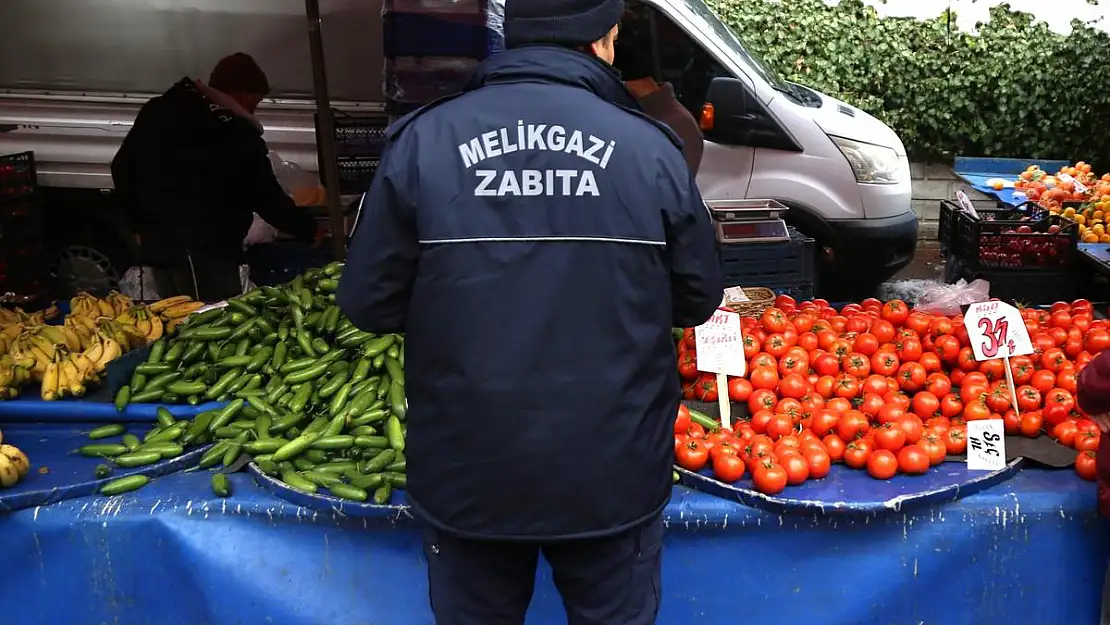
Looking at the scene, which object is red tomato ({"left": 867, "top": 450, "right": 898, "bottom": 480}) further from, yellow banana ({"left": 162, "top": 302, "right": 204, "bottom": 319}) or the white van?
the white van

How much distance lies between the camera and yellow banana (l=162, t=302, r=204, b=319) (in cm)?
453

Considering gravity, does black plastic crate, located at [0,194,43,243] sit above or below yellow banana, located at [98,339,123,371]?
above

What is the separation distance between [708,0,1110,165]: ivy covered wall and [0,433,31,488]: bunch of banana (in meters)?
9.60

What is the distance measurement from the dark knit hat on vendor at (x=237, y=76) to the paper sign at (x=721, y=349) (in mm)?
3714

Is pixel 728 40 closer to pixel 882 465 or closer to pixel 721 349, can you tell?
pixel 721 349

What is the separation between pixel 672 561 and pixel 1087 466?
1434mm

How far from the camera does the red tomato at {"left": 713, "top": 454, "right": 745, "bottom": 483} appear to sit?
3.06m

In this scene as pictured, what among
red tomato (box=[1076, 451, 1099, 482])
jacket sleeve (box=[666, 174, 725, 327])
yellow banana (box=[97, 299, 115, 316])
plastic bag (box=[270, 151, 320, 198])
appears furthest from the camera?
plastic bag (box=[270, 151, 320, 198])

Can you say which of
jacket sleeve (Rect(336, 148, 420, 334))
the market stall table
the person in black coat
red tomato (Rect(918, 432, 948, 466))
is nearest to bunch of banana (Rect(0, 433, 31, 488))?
the market stall table

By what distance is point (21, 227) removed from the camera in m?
6.98

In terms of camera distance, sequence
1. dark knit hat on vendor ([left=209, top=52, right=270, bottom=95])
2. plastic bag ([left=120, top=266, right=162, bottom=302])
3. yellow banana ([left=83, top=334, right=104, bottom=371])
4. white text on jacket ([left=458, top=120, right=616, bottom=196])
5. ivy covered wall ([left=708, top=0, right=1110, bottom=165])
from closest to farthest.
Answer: white text on jacket ([left=458, top=120, right=616, bottom=196]) < yellow banana ([left=83, top=334, right=104, bottom=371]) < dark knit hat on vendor ([left=209, top=52, right=270, bottom=95]) < plastic bag ([left=120, top=266, right=162, bottom=302]) < ivy covered wall ([left=708, top=0, right=1110, bottom=165])

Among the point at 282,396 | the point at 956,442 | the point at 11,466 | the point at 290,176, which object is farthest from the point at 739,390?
the point at 290,176

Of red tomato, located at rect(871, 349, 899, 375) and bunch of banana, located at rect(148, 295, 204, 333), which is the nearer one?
red tomato, located at rect(871, 349, 899, 375)

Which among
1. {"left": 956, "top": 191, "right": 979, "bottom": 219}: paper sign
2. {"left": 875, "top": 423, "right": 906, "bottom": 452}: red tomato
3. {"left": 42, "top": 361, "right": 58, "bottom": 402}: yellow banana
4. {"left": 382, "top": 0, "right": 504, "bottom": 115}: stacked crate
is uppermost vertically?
{"left": 382, "top": 0, "right": 504, "bottom": 115}: stacked crate
